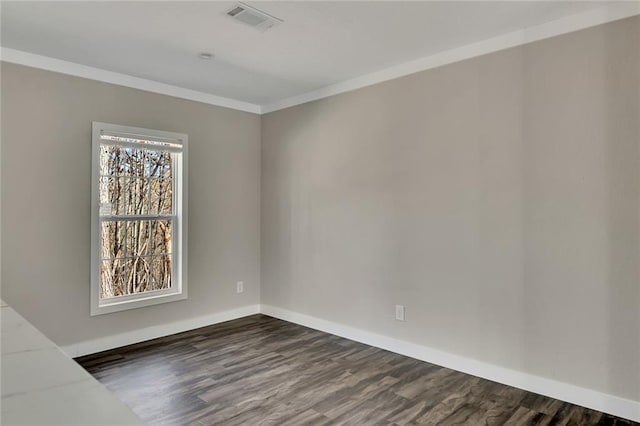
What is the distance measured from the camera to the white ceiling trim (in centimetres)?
257

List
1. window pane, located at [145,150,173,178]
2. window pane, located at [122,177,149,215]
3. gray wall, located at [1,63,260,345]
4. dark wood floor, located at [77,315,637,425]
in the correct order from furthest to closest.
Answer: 1. window pane, located at [145,150,173,178]
2. window pane, located at [122,177,149,215]
3. gray wall, located at [1,63,260,345]
4. dark wood floor, located at [77,315,637,425]

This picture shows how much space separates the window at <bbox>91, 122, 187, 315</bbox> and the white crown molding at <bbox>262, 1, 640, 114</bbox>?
1704 millimetres

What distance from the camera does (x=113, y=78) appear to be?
3723mm

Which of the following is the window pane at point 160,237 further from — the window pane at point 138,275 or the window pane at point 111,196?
the window pane at point 111,196

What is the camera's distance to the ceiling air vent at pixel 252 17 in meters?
2.54

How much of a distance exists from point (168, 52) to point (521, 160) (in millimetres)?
2797

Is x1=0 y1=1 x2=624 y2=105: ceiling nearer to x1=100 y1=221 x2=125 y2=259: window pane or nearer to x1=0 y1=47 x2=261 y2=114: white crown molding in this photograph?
x1=0 y1=47 x2=261 y2=114: white crown molding

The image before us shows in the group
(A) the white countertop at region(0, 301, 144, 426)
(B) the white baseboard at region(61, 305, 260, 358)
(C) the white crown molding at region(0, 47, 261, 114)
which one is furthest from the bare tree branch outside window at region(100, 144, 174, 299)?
(A) the white countertop at region(0, 301, 144, 426)

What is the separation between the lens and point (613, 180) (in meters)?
2.51

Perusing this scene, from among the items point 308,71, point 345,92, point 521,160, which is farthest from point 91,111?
point 521,160

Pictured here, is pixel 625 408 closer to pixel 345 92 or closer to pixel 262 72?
pixel 345 92

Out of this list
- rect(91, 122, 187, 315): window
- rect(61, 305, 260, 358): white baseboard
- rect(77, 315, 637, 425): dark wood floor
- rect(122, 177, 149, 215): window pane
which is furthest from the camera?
rect(122, 177, 149, 215): window pane

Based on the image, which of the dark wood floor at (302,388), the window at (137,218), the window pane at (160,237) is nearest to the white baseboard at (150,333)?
the dark wood floor at (302,388)

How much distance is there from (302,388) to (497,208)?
1914mm
